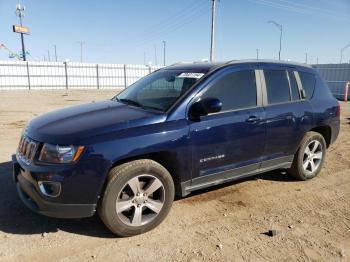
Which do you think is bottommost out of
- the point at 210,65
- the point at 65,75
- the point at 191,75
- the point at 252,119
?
the point at 65,75

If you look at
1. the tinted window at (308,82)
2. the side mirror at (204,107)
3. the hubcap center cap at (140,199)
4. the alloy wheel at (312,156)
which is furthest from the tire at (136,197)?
the tinted window at (308,82)

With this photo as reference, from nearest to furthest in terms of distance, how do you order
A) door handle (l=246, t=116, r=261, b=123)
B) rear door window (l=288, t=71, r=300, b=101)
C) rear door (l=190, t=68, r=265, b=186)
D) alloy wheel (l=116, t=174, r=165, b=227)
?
alloy wheel (l=116, t=174, r=165, b=227)
rear door (l=190, t=68, r=265, b=186)
door handle (l=246, t=116, r=261, b=123)
rear door window (l=288, t=71, r=300, b=101)

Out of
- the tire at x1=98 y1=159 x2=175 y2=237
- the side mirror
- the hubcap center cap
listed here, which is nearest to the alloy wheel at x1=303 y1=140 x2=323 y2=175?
the side mirror

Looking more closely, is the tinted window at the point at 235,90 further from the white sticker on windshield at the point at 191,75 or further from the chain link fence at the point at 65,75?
the chain link fence at the point at 65,75

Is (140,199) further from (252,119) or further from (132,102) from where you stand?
(252,119)

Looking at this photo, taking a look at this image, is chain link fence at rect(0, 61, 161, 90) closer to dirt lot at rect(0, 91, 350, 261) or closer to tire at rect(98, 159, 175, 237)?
dirt lot at rect(0, 91, 350, 261)

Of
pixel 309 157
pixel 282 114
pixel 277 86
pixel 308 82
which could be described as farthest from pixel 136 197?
pixel 308 82

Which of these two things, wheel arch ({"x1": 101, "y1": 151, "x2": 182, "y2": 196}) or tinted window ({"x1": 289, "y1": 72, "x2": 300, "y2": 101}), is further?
tinted window ({"x1": 289, "y1": 72, "x2": 300, "y2": 101})

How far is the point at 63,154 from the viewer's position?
3152 millimetres

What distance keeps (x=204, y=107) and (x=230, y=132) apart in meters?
0.57

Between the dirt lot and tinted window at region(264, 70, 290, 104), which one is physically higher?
tinted window at region(264, 70, 290, 104)

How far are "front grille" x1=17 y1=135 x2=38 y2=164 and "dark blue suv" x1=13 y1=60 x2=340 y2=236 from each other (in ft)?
0.04

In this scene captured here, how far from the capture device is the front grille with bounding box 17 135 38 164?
3348 mm

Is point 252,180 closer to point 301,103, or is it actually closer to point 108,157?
point 301,103
